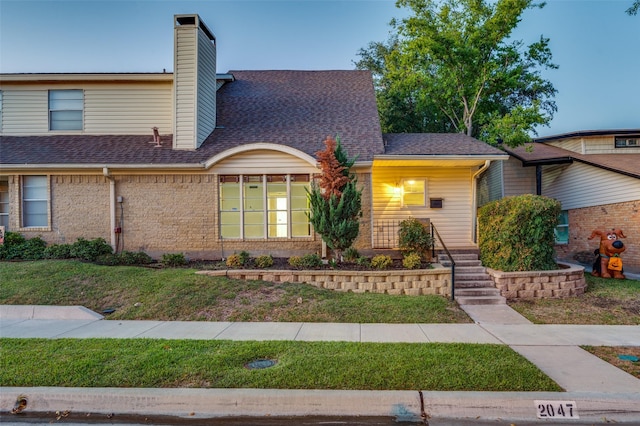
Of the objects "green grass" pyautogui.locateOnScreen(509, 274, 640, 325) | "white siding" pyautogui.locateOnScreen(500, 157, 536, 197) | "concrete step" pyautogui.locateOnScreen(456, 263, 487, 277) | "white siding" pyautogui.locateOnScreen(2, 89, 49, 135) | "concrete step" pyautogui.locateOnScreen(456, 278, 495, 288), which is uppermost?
"white siding" pyautogui.locateOnScreen(2, 89, 49, 135)

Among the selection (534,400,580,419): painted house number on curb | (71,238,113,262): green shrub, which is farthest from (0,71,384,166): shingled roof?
(534,400,580,419): painted house number on curb

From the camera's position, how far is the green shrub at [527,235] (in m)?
9.23

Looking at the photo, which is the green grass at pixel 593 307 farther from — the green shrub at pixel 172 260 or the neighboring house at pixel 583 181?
the green shrub at pixel 172 260

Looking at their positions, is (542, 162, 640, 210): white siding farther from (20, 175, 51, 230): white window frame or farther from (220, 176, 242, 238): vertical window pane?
(20, 175, 51, 230): white window frame

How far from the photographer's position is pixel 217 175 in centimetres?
Answer: 1128

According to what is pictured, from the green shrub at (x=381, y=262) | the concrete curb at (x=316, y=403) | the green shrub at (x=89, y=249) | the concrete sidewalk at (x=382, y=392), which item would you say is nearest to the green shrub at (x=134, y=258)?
the green shrub at (x=89, y=249)

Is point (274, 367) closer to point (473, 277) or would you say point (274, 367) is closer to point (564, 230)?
point (473, 277)

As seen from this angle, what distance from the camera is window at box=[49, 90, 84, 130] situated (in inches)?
512

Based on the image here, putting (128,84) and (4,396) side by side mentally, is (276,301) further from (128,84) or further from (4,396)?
(128,84)

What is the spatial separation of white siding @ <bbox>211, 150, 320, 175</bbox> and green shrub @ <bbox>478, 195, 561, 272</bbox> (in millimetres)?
5418

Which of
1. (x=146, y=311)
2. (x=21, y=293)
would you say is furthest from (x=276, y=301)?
(x=21, y=293)

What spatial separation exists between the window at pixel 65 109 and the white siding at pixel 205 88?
14.0 feet

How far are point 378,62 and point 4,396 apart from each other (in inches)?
959

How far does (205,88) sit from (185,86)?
78 cm
